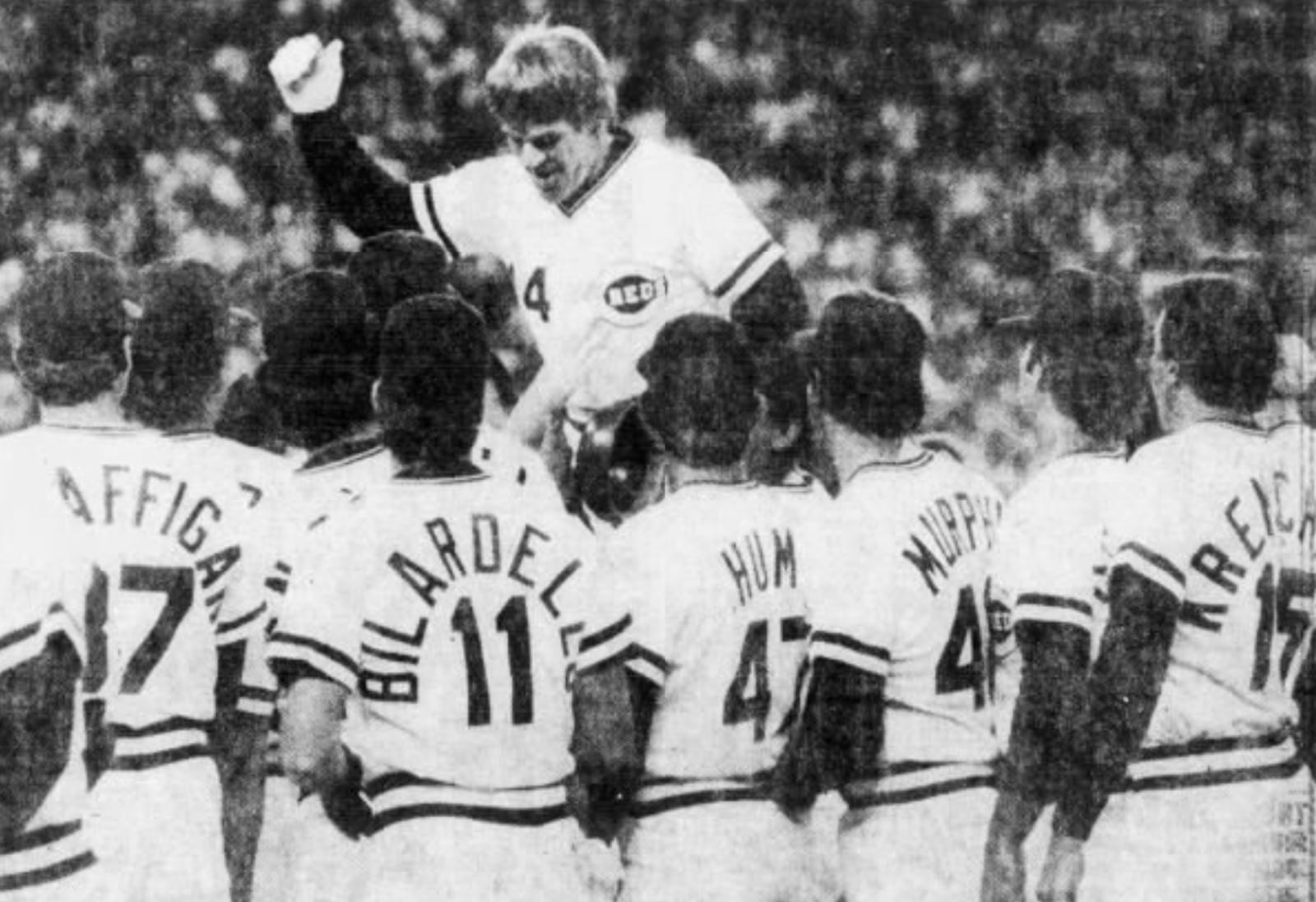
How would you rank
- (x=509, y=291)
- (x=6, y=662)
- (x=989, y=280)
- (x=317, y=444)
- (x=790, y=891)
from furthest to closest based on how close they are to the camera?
(x=989, y=280)
(x=509, y=291)
(x=317, y=444)
(x=790, y=891)
(x=6, y=662)

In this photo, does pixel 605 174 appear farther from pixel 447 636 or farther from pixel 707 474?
pixel 447 636

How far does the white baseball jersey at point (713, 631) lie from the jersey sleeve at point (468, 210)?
31.4 inches

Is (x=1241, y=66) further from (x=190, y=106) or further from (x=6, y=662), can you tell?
(x=6, y=662)

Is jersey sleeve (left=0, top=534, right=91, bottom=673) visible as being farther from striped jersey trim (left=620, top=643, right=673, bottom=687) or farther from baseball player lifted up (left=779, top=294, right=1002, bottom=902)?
baseball player lifted up (left=779, top=294, right=1002, bottom=902)

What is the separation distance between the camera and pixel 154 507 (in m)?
2.63

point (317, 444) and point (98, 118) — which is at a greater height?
point (98, 118)

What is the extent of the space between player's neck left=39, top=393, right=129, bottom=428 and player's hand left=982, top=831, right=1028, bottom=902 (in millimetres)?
1388

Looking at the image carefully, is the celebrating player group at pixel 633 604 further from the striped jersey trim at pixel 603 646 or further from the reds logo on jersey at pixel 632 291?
the reds logo on jersey at pixel 632 291

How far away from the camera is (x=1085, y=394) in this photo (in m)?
2.97

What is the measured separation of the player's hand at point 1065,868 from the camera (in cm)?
283

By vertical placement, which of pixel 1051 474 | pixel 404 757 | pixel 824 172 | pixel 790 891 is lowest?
pixel 790 891

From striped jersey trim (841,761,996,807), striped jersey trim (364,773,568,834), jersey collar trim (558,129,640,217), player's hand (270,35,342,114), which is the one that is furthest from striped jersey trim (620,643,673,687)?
player's hand (270,35,342,114)

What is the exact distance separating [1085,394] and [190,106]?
1.60 m

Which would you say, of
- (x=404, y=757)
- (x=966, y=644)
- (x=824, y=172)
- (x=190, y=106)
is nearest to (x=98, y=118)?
(x=190, y=106)
